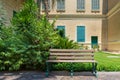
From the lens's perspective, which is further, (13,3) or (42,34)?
(13,3)

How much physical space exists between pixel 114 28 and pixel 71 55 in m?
19.2

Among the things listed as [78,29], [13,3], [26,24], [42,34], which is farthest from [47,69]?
[78,29]

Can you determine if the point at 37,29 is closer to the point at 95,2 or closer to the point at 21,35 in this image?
the point at 21,35

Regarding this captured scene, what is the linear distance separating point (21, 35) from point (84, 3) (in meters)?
22.8

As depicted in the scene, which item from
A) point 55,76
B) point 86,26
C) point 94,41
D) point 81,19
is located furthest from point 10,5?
point 94,41

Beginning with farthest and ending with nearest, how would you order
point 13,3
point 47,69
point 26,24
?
point 13,3 < point 26,24 < point 47,69

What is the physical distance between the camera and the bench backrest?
8.06 metres

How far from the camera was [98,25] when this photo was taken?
30.1 metres

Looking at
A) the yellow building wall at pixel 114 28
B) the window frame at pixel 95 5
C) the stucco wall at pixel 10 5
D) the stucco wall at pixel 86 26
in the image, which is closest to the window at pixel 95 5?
the window frame at pixel 95 5

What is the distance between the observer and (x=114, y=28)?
86.3 ft

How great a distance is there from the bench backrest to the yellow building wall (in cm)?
1656

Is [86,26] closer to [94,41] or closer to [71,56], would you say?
[94,41]

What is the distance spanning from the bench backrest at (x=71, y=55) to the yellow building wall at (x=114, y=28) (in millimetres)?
16563

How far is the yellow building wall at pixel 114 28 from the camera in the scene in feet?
79.5
